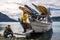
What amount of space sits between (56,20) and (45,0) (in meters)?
0.41

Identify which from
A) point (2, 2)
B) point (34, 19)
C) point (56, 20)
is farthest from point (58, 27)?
point (2, 2)

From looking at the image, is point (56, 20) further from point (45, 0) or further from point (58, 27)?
point (45, 0)

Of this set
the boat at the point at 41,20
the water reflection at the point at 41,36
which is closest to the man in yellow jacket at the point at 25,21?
the boat at the point at 41,20

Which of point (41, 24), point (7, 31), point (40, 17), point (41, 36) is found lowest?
point (41, 36)

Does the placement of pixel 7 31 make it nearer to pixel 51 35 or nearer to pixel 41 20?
pixel 41 20

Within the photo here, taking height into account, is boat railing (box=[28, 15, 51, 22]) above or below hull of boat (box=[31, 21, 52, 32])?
above

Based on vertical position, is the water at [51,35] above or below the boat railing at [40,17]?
below

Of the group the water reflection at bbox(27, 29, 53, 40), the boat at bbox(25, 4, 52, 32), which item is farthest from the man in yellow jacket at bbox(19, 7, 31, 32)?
the water reflection at bbox(27, 29, 53, 40)

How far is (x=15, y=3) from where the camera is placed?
4672 millimetres

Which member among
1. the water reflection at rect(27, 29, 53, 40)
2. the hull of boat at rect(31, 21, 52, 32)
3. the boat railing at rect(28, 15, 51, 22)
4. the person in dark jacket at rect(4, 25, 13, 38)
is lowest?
the water reflection at rect(27, 29, 53, 40)

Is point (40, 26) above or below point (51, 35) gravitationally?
above

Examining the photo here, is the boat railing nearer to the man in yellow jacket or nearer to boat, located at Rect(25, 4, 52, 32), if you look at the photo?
boat, located at Rect(25, 4, 52, 32)

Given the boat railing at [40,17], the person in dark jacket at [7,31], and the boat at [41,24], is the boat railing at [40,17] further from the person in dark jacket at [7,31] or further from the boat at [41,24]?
the person in dark jacket at [7,31]

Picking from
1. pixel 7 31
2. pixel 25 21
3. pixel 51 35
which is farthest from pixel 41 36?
pixel 7 31
